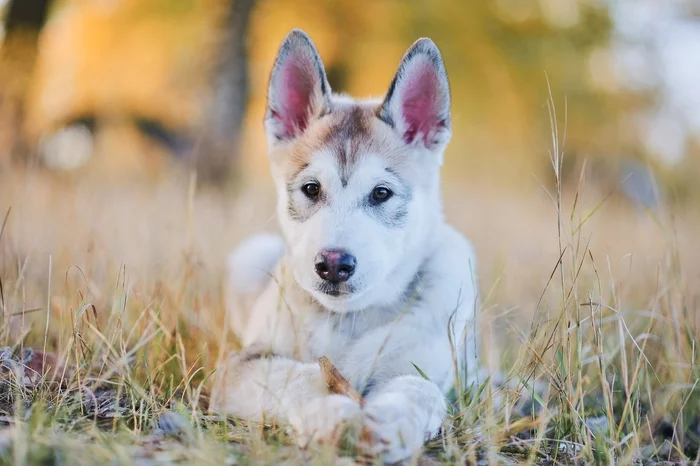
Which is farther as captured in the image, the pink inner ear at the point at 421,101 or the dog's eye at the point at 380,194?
the pink inner ear at the point at 421,101

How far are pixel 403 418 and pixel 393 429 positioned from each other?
0.18 ft

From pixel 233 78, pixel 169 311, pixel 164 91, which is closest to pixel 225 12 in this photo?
pixel 233 78

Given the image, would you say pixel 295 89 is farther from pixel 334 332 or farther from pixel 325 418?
pixel 325 418

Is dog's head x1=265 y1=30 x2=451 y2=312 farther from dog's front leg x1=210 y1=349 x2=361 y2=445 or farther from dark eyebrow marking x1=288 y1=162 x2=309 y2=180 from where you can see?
dog's front leg x1=210 y1=349 x2=361 y2=445

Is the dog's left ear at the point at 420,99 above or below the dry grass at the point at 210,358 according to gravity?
above

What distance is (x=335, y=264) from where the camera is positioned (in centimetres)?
238

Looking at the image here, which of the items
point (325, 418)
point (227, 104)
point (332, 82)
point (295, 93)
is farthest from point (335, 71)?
point (325, 418)

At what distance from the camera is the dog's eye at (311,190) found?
2787 millimetres

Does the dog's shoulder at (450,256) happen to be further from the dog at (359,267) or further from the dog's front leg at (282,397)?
the dog's front leg at (282,397)

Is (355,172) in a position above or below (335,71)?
below

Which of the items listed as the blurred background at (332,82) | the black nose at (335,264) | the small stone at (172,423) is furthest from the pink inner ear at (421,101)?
the blurred background at (332,82)

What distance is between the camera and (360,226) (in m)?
2.54

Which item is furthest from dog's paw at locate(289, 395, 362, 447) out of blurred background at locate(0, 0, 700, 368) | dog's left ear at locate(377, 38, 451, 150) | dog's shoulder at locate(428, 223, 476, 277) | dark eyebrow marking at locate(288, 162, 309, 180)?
blurred background at locate(0, 0, 700, 368)

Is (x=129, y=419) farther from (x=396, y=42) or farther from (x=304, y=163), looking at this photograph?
(x=396, y=42)
